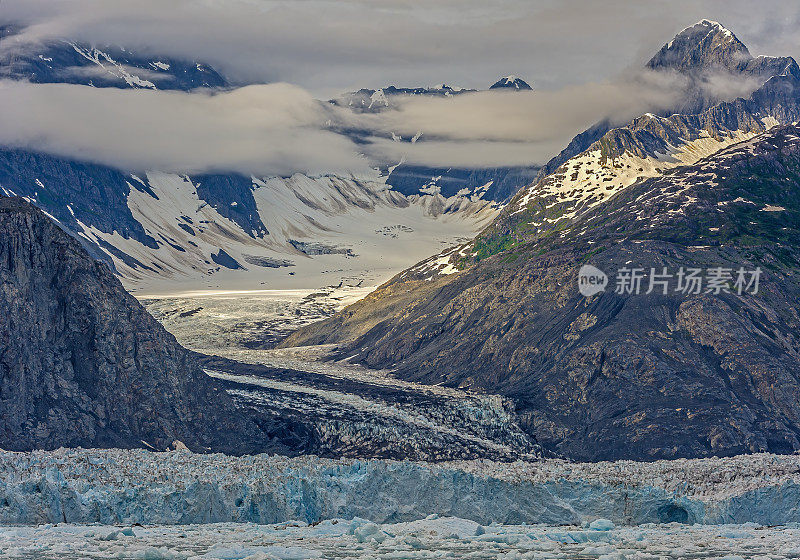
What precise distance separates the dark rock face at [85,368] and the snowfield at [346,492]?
1514 cm

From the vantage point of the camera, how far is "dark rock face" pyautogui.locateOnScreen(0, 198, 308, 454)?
383ft

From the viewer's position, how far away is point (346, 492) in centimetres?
9144

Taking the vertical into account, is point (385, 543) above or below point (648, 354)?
below

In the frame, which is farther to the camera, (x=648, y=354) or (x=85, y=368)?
(x=648, y=354)

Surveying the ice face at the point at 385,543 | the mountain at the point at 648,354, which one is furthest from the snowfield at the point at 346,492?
the mountain at the point at 648,354

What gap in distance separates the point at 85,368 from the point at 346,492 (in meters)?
49.7

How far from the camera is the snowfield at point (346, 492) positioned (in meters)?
78.7

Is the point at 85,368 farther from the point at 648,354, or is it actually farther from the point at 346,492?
the point at 648,354

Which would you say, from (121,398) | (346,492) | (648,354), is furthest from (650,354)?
(121,398)

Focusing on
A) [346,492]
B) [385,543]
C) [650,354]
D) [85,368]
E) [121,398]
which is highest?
[85,368]

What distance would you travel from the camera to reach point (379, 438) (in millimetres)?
147625

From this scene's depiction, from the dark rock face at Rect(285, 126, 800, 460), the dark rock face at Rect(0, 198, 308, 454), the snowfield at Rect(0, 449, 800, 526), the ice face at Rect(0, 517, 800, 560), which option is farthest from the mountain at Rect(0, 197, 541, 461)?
the ice face at Rect(0, 517, 800, 560)

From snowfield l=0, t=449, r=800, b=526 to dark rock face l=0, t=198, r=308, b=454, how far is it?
15.1 metres

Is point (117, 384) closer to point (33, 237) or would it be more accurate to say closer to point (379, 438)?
point (33, 237)
